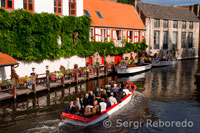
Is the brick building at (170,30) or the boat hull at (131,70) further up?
the brick building at (170,30)

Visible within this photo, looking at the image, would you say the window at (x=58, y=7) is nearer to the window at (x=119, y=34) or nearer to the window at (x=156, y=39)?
the window at (x=119, y=34)

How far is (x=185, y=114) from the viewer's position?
15.3 meters

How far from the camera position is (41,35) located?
2369 cm

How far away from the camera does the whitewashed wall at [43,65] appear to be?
872 inches

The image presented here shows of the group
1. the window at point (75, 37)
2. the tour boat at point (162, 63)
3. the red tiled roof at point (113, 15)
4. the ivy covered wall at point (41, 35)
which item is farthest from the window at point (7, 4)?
the tour boat at point (162, 63)

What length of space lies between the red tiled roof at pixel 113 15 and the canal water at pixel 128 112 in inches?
548

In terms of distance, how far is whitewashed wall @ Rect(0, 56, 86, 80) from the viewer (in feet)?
72.6

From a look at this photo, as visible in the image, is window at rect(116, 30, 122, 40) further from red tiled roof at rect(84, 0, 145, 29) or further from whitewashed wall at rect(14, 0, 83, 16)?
whitewashed wall at rect(14, 0, 83, 16)

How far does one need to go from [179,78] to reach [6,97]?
2066 centimetres

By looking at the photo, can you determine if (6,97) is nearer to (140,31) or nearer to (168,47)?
(140,31)

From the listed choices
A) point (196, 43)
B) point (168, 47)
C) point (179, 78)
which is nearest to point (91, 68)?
point (179, 78)

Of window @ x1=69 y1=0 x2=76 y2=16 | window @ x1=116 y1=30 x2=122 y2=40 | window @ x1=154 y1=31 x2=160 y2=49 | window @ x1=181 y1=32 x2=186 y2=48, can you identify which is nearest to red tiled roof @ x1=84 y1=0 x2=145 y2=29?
window @ x1=116 y1=30 x2=122 y2=40

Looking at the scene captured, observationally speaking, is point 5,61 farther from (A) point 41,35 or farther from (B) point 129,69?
(B) point 129,69

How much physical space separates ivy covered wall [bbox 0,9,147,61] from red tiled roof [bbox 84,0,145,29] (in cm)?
398
